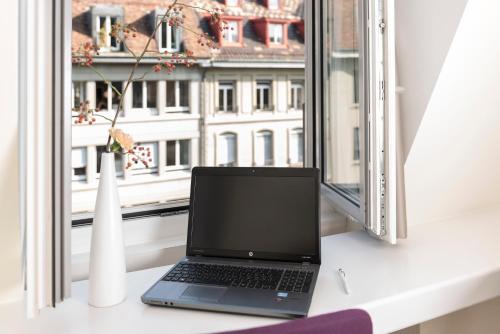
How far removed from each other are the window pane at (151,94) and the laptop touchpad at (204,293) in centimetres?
222

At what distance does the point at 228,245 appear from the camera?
4.17 feet

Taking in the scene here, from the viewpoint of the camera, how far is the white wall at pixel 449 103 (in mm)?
1460

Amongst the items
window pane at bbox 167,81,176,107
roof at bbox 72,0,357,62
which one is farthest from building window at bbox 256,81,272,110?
window pane at bbox 167,81,176,107

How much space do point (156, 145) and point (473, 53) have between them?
2347 millimetres

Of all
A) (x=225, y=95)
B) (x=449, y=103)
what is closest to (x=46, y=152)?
(x=449, y=103)

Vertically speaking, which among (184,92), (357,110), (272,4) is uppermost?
(272,4)

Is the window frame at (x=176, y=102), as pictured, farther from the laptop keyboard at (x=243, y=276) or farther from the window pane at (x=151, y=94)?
the laptop keyboard at (x=243, y=276)

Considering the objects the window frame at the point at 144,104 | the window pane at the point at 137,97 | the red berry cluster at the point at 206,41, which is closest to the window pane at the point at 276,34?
the window frame at the point at 144,104

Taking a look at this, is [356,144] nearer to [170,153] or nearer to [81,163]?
[81,163]

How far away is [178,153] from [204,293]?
243cm

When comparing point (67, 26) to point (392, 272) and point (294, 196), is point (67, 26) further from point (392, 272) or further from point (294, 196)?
point (392, 272)

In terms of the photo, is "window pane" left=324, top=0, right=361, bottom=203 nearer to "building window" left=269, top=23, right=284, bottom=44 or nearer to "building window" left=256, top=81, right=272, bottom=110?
"building window" left=269, top=23, right=284, bottom=44

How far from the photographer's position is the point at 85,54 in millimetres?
1245

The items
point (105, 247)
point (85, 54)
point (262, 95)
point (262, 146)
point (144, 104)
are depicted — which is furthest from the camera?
point (262, 146)
